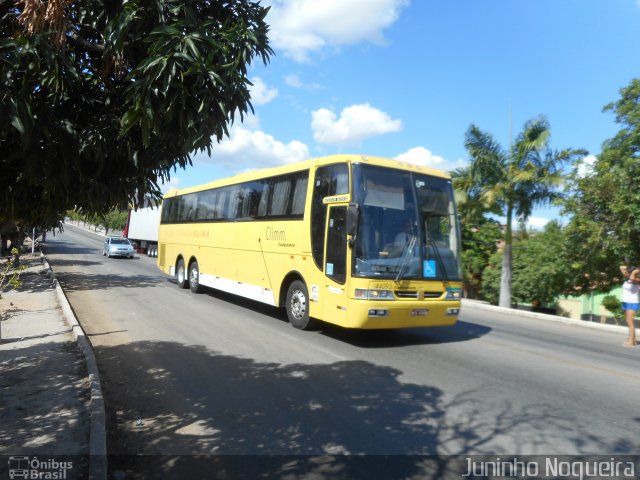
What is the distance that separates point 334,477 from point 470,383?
10.7 feet

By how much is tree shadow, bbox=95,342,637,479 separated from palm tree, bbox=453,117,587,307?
12.5 meters

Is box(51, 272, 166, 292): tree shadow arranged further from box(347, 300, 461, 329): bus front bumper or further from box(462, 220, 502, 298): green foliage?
box(462, 220, 502, 298): green foliage

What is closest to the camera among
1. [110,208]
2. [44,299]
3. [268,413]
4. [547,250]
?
[110,208]

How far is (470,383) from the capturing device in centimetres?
661

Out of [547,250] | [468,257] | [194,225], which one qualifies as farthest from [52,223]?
[468,257]

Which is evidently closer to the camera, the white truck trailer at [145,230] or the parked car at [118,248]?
the parked car at [118,248]

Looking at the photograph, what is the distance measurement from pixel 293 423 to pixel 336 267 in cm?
406

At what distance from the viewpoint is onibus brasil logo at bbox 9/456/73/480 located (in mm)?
3659

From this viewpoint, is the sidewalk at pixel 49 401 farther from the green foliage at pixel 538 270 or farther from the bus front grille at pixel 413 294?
the green foliage at pixel 538 270

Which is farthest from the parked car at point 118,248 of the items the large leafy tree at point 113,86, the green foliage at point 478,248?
the large leafy tree at point 113,86

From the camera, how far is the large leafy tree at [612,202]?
13.8 metres

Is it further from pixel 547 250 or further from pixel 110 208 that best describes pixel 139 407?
pixel 547 250

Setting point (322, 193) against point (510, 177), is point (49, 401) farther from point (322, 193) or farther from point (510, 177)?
point (510, 177)

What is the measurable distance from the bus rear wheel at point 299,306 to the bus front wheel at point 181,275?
780cm
